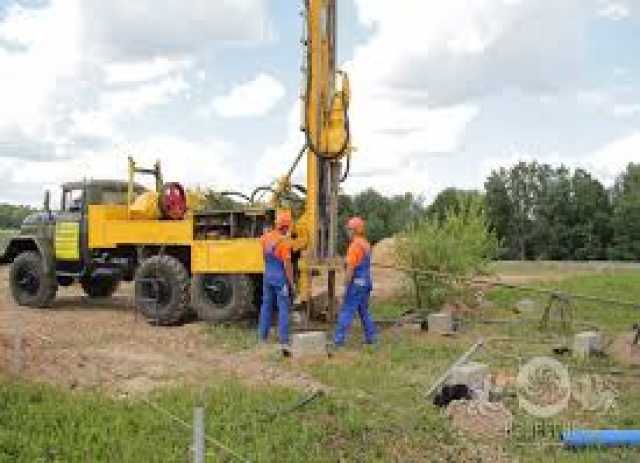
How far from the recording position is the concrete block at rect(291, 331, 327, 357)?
1229cm

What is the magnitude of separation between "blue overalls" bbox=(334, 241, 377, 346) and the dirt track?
3.81 ft

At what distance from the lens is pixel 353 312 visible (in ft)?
44.5

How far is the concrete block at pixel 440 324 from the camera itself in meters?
15.2

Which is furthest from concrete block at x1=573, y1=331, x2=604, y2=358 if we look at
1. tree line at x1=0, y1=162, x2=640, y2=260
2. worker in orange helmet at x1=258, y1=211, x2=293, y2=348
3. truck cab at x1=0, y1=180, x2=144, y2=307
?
tree line at x1=0, y1=162, x2=640, y2=260

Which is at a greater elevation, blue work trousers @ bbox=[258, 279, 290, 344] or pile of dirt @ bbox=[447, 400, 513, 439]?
blue work trousers @ bbox=[258, 279, 290, 344]

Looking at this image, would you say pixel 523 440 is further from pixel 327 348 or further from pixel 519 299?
pixel 519 299

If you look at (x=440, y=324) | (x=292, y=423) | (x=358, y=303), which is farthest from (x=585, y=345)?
(x=292, y=423)

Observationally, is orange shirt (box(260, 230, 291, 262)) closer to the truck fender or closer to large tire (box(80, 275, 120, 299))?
the truck fender

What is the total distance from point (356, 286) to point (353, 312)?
35cm

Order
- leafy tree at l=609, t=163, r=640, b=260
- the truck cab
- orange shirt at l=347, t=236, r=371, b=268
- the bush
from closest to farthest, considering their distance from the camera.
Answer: orange shirt at l=347, t=236, r=371, b=268 → the truck cab → the bush → leafy tree at l=609, t=163, r=640, b=260

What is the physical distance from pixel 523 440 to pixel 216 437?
8.52 feet

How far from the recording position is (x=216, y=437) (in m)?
8.02

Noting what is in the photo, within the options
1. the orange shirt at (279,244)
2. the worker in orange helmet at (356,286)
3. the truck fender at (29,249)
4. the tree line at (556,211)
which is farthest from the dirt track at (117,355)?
the tree line at (556,211)

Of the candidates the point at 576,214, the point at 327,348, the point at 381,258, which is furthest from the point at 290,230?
the point at 576,214
